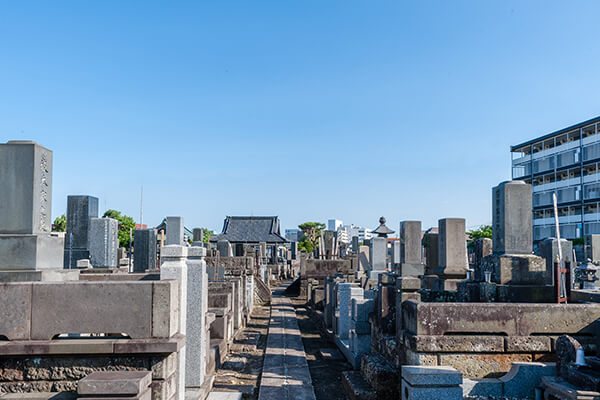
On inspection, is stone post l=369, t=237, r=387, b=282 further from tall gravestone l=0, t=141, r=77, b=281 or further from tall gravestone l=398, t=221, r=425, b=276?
tall gravestone l=0, t=141, r=77, b=281

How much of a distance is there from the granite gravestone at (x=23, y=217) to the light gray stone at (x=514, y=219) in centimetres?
665

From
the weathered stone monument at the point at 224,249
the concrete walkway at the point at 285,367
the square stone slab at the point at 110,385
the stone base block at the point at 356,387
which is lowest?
the concrete walkway at the point at 285,367

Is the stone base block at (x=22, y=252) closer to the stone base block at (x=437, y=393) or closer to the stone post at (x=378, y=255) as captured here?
the stone base block at (x=437, y=393)

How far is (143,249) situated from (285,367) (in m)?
A: 9.43

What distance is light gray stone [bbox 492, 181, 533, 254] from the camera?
292 inches

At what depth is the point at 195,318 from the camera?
20.4ft

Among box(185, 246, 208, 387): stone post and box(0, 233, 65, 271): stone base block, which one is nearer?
box(0, 233, 65, 271): stone base block

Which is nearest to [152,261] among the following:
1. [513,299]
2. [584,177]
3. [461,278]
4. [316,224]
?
[461,278]

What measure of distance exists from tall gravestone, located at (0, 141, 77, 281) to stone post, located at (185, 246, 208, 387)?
161 centimetres

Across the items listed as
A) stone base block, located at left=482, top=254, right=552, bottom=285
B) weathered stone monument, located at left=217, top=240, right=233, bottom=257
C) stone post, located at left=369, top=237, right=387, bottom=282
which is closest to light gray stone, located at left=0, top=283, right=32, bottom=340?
stone base block, located at left=482, top=254, right=552, bottom=285

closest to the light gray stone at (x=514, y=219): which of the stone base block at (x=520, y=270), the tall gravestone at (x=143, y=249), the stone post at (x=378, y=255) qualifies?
the stone base block at (x=520, y=270)

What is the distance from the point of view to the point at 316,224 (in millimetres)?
65562

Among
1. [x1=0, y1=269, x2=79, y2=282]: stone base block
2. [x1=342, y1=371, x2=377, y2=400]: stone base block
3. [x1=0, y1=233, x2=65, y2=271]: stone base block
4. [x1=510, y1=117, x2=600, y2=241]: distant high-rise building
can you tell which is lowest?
[x1=342, y1=371, x2=377, y2=400]: stone base block

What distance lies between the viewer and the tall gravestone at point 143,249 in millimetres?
16094
